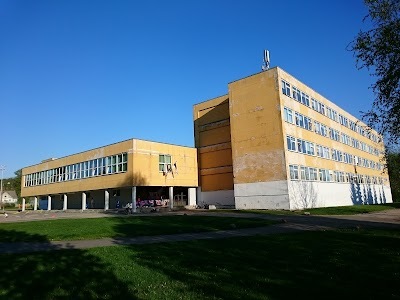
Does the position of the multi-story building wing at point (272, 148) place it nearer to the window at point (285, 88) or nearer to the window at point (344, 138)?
the window at point (285, 88)

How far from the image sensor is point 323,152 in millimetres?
45812

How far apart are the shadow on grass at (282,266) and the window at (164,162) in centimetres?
2923

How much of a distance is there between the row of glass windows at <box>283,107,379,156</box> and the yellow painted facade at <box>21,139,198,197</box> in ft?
50.7

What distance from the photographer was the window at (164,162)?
1662 inches

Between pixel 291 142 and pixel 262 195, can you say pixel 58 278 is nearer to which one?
pixel 262 195

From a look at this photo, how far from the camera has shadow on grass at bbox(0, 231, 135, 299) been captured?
698 centimetres

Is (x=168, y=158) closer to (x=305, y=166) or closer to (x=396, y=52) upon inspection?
(x=305, y=166)

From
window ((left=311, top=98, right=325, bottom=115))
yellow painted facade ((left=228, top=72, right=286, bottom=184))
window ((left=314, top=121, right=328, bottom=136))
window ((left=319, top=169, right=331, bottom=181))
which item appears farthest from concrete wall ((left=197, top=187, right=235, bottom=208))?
window ((left=311, top=98, right=325, bottom=115))

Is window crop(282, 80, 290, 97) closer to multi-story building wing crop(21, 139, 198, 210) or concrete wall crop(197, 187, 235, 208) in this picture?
concrete wall crop(197, 187, 235, 208)

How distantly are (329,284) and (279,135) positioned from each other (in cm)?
3017

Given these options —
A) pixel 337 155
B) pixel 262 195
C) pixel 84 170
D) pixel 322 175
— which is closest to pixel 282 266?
pixel 262 195

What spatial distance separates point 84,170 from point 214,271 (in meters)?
43.0

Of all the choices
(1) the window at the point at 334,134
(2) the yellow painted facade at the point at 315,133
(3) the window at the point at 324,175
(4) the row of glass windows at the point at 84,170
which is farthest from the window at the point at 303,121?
(4) the row of glass windows at the point at 84,170

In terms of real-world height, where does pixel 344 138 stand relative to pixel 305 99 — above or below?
below
